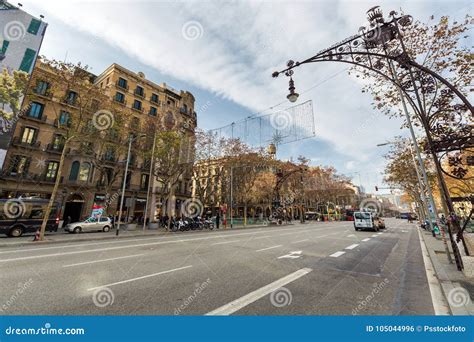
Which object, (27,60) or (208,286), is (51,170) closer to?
(27,60)

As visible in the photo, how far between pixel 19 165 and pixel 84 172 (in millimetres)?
6025

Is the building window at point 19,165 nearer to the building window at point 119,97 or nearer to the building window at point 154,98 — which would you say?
the building window at point 119,97

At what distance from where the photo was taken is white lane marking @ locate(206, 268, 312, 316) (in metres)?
3.97

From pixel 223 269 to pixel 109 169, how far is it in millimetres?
29743

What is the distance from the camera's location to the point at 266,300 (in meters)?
4.52

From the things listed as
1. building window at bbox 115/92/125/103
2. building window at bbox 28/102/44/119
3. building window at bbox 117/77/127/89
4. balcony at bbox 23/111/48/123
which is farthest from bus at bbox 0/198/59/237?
building window at bbox 117/77/127/89

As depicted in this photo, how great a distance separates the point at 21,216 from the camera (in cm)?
1598

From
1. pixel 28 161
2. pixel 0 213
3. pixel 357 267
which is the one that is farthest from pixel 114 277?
pixel 28 161

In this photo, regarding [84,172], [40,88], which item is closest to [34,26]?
[40,88]

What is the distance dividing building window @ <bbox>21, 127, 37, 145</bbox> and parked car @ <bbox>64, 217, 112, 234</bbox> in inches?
488

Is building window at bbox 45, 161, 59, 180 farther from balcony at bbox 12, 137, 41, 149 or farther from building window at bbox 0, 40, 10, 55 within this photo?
building window at bbox 0, 40, 10, 55

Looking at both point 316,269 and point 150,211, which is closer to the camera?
point 316,269

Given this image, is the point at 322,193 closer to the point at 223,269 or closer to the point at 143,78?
the point at 143,78

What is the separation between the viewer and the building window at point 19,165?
23.0m
